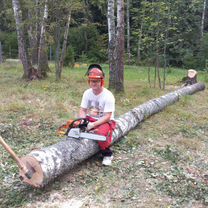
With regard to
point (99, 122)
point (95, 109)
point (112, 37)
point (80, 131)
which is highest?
point (112, 37)

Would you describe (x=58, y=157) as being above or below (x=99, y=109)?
below

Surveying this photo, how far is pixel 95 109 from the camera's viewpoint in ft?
15.1

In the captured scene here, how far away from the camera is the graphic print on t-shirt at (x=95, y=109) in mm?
4580

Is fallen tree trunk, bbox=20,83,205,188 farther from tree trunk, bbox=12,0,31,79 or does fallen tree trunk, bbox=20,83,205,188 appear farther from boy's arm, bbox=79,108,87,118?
tree trunk, bbox=12,0,31,79

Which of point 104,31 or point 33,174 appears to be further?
point 104,31

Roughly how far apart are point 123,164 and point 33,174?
4.50 ft

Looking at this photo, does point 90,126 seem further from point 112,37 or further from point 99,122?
point 112,37

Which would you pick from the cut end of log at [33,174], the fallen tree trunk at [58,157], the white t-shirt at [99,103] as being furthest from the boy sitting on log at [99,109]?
the cut end of log at [33,174]

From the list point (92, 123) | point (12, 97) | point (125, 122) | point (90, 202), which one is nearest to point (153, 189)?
point (90, 202)

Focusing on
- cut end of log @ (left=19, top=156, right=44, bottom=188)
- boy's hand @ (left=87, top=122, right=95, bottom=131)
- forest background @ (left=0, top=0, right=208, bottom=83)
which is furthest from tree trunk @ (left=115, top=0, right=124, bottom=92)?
cut end of log @ (left=19, top=156, right=44, bottom=188)

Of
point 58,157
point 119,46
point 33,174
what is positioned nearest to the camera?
point 33,174

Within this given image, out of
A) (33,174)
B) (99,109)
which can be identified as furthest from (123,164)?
(33,174)

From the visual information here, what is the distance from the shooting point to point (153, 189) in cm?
383

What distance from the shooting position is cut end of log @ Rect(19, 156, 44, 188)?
3.56 m
